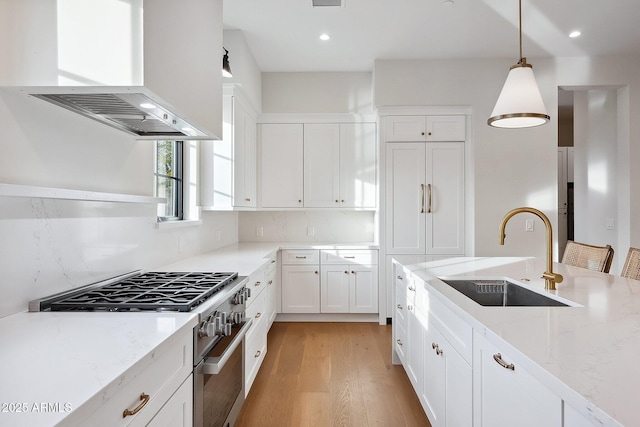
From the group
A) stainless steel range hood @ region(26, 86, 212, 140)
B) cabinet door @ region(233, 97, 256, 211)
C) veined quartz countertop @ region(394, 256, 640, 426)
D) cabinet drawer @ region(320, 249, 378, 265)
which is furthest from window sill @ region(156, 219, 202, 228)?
veined quartz countertop @ region(394, 256, 640, 426)

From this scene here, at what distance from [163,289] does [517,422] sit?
140cm

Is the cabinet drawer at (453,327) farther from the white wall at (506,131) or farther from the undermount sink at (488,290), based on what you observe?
the white wall at (506,131)

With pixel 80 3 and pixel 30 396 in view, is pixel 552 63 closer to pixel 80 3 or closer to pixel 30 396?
pixel 80 3

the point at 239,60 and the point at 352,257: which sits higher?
the point at 239,60

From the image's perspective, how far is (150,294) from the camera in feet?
4.71

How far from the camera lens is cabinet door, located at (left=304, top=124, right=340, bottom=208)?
397 cm

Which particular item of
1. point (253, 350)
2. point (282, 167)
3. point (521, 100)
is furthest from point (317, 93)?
point (253, 350)

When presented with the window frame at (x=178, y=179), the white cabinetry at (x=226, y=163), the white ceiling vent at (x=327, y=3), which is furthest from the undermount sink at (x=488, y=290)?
the white ceiling vent at (x=327, y=3)

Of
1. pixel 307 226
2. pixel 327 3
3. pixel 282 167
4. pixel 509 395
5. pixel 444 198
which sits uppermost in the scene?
pixel 327 3

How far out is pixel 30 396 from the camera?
0.66 metres

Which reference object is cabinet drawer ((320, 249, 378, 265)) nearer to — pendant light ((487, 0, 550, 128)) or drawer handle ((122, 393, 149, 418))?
pendant light ((487, 0, 550, 128))

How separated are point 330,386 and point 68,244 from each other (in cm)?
185

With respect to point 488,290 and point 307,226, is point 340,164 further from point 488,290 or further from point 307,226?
point 488,290

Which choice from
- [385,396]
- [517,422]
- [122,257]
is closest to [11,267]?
[122,257]
